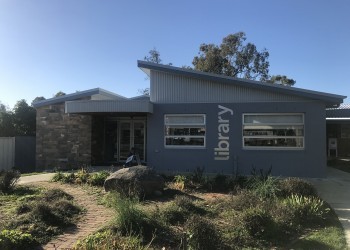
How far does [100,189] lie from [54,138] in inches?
368

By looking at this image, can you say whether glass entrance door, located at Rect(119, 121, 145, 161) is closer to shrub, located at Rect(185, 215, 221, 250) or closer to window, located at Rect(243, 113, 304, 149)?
window, located at Rect(243, 113, 304, 149)

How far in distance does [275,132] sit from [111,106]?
291 inches

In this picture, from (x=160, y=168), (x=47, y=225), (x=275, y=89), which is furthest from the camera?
(x=160, y=168)

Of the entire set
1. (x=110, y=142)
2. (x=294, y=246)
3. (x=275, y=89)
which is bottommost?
(x=294, y=246)

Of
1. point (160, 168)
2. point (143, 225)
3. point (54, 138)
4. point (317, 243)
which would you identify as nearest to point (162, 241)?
point (143, 225)

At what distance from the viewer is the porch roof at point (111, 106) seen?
683 inches

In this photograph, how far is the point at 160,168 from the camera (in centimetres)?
1780

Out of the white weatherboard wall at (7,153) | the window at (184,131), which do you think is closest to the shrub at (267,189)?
the window at (184,131)

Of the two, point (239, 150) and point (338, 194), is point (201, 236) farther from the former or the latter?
point (239, 150)

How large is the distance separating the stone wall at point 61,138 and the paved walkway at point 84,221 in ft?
26.4

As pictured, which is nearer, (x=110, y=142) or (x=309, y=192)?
(x=309, y=192)

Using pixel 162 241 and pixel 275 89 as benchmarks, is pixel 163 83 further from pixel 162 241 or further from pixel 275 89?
pixel 162 241

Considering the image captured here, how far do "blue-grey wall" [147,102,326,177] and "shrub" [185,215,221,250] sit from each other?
10820mm

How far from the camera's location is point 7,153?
2261cm
